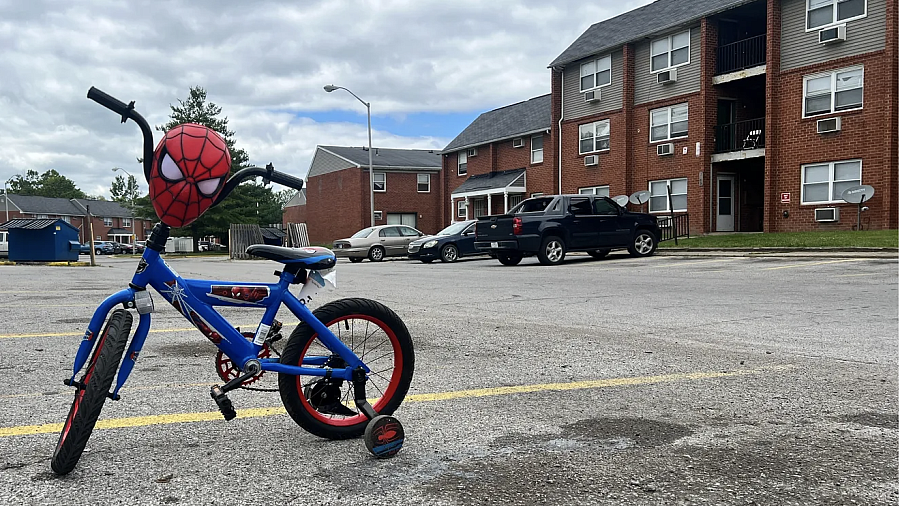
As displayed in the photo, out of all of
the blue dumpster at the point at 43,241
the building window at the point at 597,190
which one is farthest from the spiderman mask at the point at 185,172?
the building window at the point at 597,190

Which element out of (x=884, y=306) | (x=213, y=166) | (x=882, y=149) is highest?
(x=882, y=149)

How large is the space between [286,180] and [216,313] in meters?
0.71

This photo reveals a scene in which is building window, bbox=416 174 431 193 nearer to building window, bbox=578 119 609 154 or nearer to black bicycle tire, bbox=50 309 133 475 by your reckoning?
building window, bbox=578 119 609 154

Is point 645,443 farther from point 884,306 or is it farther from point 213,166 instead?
point 884,306

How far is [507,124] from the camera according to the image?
1641 inches

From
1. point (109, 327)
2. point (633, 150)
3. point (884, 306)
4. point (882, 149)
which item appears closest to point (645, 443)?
point (109, 327)

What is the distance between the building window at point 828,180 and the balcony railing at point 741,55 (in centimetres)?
479

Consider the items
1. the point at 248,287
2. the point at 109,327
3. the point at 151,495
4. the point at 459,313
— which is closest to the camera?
the point at 151,495

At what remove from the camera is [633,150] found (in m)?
31.4

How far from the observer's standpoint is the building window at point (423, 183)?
51844 millimetres

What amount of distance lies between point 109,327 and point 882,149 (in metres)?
24.6

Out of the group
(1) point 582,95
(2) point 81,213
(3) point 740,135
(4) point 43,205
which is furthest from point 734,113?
(2) point 81,213

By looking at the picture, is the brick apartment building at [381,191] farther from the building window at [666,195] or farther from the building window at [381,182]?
the building window at [666,195]

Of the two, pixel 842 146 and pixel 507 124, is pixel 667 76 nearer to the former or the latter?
pixel 842 146
